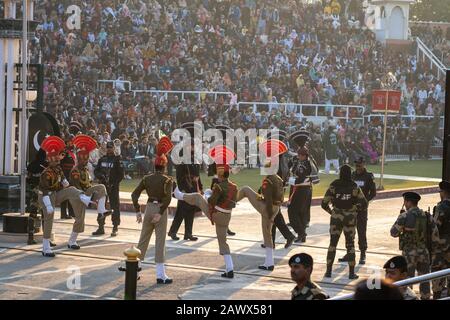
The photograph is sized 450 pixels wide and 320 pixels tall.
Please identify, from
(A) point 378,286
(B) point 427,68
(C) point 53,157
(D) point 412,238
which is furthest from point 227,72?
(A) point 378,286

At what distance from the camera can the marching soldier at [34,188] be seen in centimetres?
1795

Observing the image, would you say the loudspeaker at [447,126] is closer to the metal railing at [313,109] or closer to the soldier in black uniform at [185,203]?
the soldier in black uniform at [185,203]

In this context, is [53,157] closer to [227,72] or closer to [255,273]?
[255,273]

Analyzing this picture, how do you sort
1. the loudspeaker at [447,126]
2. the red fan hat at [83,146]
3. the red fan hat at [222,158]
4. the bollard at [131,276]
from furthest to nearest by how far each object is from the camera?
the red fan hat at [83,146] → the red fan hat at [222,158] → the loudspeaker at [447,126] → the bollard at [131,276]

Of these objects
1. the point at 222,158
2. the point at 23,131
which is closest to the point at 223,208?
the point at 222,158

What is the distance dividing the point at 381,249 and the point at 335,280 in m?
3.34

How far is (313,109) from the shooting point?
132 ft

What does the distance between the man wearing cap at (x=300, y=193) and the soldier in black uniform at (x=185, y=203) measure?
165 cm

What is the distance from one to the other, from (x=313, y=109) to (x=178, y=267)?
2476 cm

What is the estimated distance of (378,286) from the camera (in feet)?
24.2

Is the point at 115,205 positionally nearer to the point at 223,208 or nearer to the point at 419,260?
the point at 223,208

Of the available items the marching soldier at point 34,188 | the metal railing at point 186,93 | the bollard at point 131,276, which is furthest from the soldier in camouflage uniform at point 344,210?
the metal railing at point 186,93

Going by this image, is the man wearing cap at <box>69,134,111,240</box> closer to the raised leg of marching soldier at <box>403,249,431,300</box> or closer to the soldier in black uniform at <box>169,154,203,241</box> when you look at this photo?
the soldier in black uniform at <box>169,154,203,241</box>

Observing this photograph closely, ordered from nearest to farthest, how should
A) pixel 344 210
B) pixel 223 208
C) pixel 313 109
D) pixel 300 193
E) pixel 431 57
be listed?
pixel 223 208 < pixel 344 210 < pixel 300 193 < pixel 313 109 < pixel 431 57
